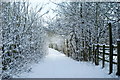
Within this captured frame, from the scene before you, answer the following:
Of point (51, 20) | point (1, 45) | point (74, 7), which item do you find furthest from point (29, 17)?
point (51, 20)

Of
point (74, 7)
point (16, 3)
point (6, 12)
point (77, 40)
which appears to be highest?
point (74, 7)

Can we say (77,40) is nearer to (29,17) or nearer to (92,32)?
(92,32)

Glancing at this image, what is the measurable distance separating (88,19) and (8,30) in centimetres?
1109

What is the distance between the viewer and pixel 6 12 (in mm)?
7055

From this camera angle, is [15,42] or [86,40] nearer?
[15,42]

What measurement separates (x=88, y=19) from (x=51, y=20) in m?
7.97

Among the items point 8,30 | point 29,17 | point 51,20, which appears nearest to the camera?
point 8,30

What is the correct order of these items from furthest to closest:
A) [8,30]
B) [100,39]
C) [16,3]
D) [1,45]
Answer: [100,39] → [16,3] → [8,30] → [1,45]

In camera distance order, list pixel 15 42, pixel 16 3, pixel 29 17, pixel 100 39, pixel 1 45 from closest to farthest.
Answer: pixel 1 45
pixel 15 42
pixel 16 3
pixel 29 17
pixel 100 39

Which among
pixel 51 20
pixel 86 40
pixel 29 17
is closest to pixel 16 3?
pixel 29 17

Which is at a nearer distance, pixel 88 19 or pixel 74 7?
pixel 88 19

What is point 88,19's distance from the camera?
55.5ft

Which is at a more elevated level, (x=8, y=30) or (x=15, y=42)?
(x=8, y=30)

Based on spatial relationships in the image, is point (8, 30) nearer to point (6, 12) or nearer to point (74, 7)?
point (6, 12)
